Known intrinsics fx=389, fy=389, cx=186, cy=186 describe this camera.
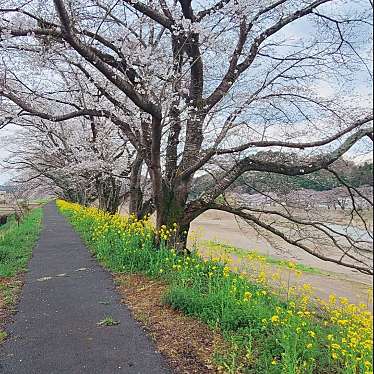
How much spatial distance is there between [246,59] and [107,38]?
8.20ft

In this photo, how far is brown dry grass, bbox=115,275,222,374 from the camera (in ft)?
10.9

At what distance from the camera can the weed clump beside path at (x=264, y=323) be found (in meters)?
3.06

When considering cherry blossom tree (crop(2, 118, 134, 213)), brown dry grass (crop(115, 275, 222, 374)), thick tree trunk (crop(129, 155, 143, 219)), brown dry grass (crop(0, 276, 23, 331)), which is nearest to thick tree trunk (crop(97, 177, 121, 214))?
cherry blossom tree (crop(2, 118, 134, 213))

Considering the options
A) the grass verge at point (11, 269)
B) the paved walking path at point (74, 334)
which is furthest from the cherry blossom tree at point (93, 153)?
the paved walking path at point (74, 334)

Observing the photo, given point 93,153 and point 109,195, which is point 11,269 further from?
point 109,195

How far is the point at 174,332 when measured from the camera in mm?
3957

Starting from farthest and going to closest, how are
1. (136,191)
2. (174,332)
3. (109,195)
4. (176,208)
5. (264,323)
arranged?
(109,195), (136,191), (176,208), (174,332), (264,323)

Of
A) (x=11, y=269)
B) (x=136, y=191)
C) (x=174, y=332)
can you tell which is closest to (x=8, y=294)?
(x=11, y=269)

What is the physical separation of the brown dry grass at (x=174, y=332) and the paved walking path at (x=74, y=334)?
0.12m

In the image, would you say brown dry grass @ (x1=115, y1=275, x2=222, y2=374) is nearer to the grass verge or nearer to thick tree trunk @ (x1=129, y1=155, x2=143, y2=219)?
the grass verge

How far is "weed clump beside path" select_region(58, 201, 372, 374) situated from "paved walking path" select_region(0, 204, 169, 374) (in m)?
0.68

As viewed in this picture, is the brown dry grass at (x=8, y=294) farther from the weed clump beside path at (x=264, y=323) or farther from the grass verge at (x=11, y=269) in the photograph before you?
the weed clump beside path at (x=264, y=323)

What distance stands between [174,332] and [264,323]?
36.7 inches

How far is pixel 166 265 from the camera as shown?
240 inches
